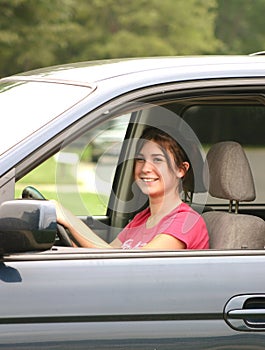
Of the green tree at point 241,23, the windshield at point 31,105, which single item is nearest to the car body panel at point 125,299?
the windshield at point 31,105

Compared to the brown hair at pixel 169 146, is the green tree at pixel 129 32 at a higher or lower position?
higher

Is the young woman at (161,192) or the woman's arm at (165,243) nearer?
the woman's arm at (165,243)

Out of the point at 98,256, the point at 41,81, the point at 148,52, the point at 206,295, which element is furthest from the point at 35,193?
the point at 148,52

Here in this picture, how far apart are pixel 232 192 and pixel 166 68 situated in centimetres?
68

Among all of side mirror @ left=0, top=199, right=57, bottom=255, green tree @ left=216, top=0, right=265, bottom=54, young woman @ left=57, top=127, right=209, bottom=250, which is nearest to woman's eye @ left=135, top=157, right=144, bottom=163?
young woman @ left=57, top=127, right=209, bottom=250

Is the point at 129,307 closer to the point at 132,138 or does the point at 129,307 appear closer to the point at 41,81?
the point at 41,81

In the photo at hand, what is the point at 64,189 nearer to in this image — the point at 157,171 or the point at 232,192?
the point at 157,171

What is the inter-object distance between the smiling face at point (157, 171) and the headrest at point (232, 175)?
160 millimetres

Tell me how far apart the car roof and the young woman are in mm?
373

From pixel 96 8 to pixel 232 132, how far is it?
121ft

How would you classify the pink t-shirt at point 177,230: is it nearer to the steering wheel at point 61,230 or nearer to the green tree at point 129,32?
the steering wheel at point 61,230

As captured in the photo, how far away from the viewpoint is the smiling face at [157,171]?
429 centimetres

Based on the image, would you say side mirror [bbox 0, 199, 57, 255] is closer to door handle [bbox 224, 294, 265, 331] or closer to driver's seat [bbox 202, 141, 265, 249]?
door handle [bbox 224, 294, 265, 331]

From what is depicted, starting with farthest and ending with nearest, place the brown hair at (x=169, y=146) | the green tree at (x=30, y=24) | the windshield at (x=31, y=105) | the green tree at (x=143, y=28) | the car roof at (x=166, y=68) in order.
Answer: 1. the green tree at (x=143, y=28)
2. the green tree at (x=30, y=24)
3. the brown hair at (x=169, y=146)
4. the car roof at (x=166, y=68)
5. the windshield at (x=31, y=105)
